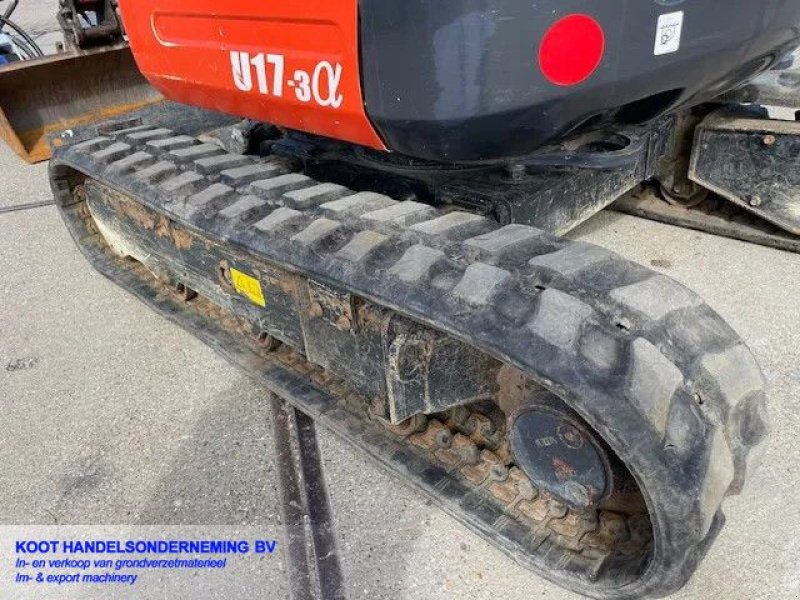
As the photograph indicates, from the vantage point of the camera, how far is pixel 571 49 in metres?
1.40

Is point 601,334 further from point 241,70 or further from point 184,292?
point 184,292

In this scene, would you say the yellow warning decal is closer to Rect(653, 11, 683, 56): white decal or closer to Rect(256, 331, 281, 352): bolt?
Rect(256, 331, 281, 352): bolt

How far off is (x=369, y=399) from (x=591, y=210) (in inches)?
47.3

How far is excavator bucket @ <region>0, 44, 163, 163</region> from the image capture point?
4422 mm

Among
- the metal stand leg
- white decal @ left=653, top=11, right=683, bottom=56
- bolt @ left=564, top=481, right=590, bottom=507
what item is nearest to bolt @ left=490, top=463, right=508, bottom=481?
bolt @ left=564, top=481, right=590, bottom=507

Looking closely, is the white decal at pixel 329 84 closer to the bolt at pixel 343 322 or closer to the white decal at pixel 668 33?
the bolt at pixel 343 322

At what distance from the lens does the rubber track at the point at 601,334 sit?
1.19 m

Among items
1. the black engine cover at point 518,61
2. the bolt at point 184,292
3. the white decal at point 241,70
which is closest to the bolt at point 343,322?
the black engine cover at point 518,61

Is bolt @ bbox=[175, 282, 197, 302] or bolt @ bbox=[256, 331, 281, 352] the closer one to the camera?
bolt @ bbox=[256, 331, 281, 352]

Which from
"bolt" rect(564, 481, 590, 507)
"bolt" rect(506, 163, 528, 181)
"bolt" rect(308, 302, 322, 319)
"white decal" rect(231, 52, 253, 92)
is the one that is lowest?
"bolt" rect(564, 481, 590, 507)

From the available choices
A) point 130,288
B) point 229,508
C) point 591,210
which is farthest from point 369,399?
point 130,288

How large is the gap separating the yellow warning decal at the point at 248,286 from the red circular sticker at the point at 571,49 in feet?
3.24

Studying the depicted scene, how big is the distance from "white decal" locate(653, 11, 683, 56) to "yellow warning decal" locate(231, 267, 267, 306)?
1.18 m

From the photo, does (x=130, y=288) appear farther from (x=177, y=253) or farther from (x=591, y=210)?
(x=591, y=210)
